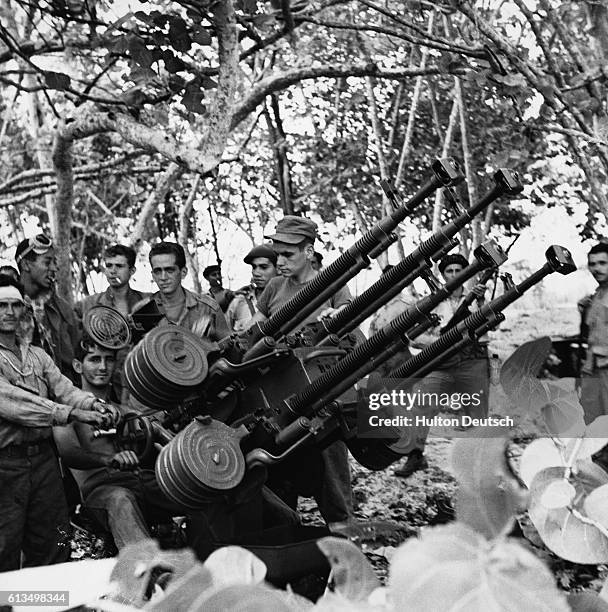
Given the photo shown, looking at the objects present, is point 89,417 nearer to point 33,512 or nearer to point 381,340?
point 33,512

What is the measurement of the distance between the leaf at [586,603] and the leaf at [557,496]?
0.27 ft

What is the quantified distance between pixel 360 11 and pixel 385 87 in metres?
2.96

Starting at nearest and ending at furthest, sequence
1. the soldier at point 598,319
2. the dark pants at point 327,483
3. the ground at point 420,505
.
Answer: the ground at point 420,505 < the dark pants at point 327,483 < the soldier at point 598,319

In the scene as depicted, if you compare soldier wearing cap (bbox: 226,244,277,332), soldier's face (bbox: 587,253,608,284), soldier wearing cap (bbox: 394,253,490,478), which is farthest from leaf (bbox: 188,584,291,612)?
soldier wearing cap (bbox: 226,244,277,332)

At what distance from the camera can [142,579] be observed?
0.80 meters

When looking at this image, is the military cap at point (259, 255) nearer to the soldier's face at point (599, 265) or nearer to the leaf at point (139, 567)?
the soldier's face at point (599, 265)

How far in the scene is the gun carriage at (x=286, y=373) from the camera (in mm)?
3243

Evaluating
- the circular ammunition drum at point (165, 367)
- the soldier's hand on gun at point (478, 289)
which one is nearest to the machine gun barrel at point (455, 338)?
the circular ammunition drum at point (165, 367)

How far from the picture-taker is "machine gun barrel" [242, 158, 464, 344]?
113 inches

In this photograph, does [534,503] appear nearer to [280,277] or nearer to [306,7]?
[280,277]

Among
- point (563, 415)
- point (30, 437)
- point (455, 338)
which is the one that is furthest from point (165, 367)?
point (563, 415)

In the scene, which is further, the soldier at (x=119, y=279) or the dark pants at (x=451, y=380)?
the soldier at (x=119, y=279)

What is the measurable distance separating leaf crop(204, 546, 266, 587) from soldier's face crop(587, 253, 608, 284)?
17.2 ft

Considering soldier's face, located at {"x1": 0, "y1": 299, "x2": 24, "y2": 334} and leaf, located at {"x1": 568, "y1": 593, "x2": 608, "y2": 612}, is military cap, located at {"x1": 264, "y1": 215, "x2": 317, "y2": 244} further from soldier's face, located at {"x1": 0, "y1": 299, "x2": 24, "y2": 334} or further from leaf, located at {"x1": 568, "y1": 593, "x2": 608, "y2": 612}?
leaf, located at {"x1": 568, "y1": 593, "x2": 608, "y2": 612}
